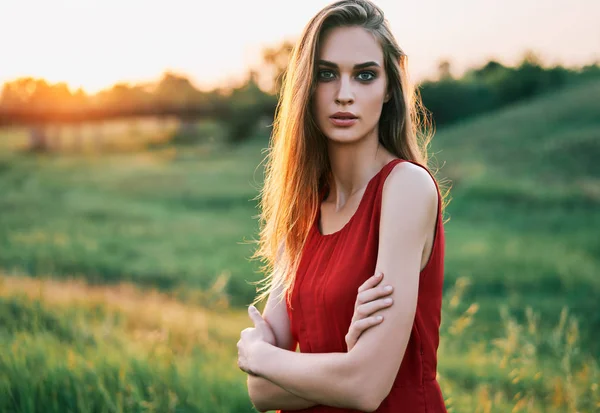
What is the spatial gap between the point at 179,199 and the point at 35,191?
13.8 feet

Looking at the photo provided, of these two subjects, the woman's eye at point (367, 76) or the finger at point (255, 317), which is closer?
the woman's eye at point (367, 76)

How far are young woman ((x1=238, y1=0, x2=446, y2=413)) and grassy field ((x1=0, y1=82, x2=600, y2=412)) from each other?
1.43ft

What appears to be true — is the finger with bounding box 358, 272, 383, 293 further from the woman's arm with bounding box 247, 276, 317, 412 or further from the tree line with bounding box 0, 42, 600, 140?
the tree line with bounding box 0, 42, 600, 140

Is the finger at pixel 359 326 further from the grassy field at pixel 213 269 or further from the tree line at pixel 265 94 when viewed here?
the tree line at pixel 265 94

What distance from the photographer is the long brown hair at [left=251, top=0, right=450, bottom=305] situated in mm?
2299

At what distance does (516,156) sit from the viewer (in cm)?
1883

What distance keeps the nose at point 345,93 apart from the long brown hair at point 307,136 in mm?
118

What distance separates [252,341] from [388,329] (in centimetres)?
64

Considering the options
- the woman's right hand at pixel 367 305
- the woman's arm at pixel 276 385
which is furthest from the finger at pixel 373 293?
the woman's arm at pixel 276 385

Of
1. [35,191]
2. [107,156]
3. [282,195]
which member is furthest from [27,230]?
[282,195]

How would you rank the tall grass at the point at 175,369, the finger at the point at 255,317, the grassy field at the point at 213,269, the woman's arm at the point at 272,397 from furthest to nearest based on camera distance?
the grassy field at the point at 213,269, the tall grass at the point at 175,369, the finger at the point at 255,317, the woman's arm at the point at 272,397

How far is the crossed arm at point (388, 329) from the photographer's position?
6.38 feet

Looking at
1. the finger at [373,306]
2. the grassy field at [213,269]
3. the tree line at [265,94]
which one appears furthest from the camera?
the tree line at [265,94]

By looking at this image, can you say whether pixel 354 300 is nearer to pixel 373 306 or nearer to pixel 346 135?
pixel 373 306
